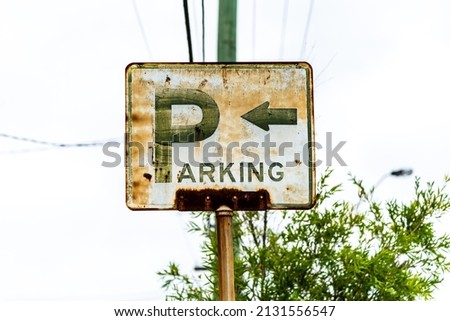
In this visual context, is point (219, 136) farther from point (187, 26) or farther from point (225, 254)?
point (187, 26)

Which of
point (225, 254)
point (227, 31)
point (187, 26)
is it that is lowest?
point (225, 254)

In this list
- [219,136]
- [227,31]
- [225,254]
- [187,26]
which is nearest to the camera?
[225,254]

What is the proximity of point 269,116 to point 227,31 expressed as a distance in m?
4.25

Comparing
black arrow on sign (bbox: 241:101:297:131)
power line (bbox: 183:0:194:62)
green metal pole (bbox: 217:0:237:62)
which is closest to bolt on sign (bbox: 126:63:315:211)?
black arrow on sign (bbox: 241:101:297:131)

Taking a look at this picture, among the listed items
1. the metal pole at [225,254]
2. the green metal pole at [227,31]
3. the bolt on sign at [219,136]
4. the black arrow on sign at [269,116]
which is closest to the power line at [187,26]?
the bolt on sign at [219,136]

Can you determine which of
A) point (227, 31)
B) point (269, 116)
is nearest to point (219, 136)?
point (269, 116)

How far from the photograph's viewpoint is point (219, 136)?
3.62 m

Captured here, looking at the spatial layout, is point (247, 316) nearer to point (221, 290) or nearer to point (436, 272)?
point (221, 290)

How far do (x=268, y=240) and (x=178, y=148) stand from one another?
228 centimetres

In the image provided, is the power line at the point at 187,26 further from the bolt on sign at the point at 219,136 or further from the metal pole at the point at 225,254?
the metal pole at the point at 225,254

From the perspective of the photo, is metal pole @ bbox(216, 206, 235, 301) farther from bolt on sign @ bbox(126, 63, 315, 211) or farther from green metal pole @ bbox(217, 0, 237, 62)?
green metal pole @ bbox(217, 0, 237, 62)

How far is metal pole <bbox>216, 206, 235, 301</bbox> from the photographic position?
3449 millimetres

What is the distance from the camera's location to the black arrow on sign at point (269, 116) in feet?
11.9

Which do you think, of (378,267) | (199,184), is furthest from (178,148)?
(378,267)
